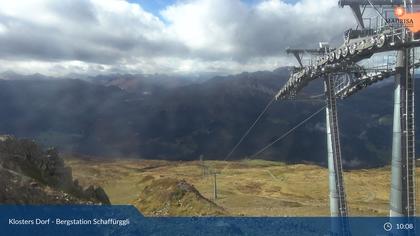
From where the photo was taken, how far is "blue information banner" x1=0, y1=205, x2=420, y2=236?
102 feet

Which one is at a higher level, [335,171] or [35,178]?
[335,171]

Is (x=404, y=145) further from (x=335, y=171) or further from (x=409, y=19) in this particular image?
(x=335, y=171)

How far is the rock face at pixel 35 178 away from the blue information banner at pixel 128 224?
1370 mm

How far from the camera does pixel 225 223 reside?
154 ft

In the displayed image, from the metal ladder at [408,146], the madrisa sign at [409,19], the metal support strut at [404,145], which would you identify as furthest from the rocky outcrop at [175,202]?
the madrisa sign at [409,19]

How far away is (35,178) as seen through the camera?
48594 millimetres

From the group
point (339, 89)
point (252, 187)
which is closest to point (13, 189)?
point (339, 89)

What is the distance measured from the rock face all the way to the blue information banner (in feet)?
4.49

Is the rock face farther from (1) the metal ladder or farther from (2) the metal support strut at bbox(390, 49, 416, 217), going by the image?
(1) the metal ladder

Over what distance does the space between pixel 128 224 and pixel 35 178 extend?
48.2 feet

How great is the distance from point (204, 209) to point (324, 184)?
5268 inches

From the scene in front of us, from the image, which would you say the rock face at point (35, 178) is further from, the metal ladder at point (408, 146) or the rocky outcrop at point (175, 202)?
the metal ladder at point (408, 146)

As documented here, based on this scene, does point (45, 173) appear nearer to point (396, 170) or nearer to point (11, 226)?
point (11, 226)

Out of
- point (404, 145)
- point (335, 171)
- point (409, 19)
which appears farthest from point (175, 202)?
point (409, 19)
